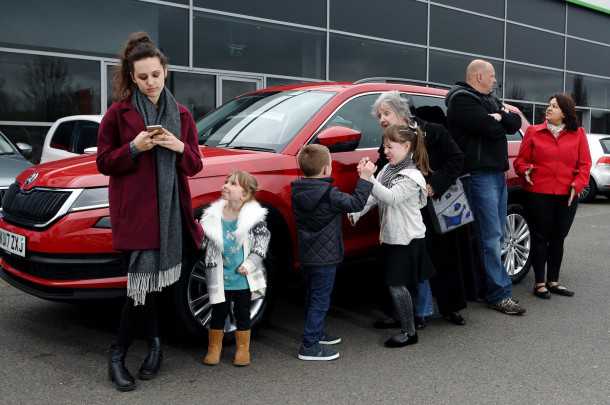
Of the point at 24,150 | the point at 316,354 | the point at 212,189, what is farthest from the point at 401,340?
the point at 24,150

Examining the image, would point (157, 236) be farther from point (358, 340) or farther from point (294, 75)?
point (294, 75)

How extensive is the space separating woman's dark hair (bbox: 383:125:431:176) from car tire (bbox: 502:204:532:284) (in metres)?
1.93

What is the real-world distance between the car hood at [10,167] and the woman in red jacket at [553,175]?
520 centimetres

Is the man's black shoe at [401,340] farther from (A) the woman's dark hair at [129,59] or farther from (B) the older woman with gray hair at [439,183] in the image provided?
(A) the woman's dark hair at [129,59]

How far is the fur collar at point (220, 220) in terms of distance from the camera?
3727mm

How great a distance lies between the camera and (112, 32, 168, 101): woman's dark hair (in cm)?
335

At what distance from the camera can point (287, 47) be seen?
15.4 m

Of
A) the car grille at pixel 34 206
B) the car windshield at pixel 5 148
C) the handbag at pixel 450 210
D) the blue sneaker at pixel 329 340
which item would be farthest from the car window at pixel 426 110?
the car windshield at pixel 5 148

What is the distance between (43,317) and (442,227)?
2.99 m

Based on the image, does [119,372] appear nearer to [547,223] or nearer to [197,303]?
[197,303]

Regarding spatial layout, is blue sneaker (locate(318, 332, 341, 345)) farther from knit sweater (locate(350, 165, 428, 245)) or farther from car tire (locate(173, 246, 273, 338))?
knit sweater (locate(350, 165, 428, 245))

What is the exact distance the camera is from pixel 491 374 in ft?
12.3

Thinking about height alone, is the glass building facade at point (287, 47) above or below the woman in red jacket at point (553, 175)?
above

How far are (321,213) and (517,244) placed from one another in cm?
298
